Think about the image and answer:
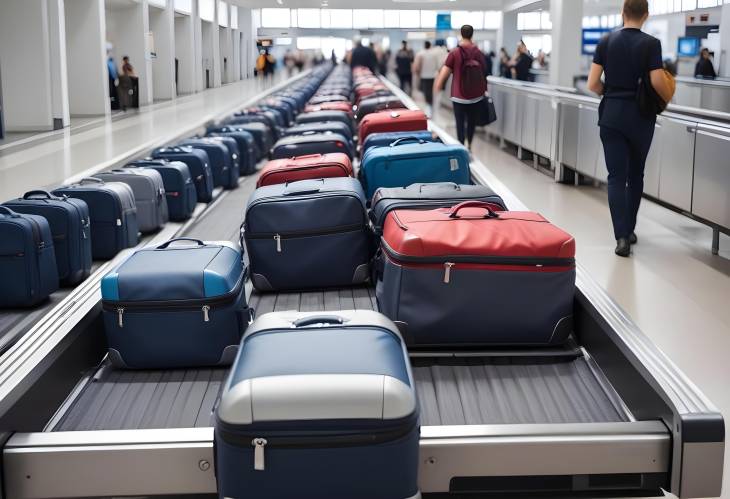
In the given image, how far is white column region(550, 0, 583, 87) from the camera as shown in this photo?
46.5 ft

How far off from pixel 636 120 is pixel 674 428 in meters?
3.90

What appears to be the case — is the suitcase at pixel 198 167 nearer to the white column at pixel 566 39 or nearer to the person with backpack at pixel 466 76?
the person with backpack at pixel 466 76

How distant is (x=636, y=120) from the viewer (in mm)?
5660

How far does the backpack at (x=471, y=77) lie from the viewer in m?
10.1

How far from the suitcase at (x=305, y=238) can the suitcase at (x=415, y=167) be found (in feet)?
3.94

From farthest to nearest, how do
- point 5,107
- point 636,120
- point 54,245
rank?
point 5,107 < point 636,120 < point 54,245

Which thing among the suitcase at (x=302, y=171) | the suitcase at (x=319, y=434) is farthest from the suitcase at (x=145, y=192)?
the suitcase at (x=319, y=434)

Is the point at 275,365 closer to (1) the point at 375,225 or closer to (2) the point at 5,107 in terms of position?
(1) the point at 375,225

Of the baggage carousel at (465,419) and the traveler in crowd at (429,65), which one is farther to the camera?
the traveler in crowd at (429,65)

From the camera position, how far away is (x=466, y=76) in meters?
10.2

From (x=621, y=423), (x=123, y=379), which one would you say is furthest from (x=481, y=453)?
(x=123, y=379)

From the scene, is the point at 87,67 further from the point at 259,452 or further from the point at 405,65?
the point at 259,452

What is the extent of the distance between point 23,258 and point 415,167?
2.14 m

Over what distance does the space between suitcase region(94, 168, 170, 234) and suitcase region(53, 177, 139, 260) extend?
1.46 ft
